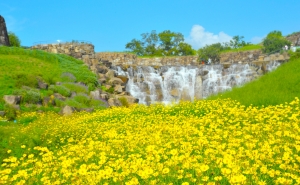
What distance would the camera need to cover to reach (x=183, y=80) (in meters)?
32.3

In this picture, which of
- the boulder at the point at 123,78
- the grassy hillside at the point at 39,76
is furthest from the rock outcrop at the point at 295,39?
the grassy hillside at the point at 39,76

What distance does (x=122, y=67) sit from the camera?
3344cm

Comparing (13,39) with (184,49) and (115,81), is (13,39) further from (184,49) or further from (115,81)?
(184,49)

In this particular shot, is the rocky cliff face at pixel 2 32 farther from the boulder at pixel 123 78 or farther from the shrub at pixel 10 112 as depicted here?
the shrub at pixel 10 112

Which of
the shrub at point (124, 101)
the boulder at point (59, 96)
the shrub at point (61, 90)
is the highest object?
the shrub at point (61, 90)

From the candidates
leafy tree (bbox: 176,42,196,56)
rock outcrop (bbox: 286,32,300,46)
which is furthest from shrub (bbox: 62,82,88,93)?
leafy tree (bbox: 176,42,196,56)

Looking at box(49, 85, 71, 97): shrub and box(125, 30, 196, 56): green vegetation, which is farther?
box(125, 30, 196, 56): green vegetation

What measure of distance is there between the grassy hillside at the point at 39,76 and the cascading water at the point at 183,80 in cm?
492

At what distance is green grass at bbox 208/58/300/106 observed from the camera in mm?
15086

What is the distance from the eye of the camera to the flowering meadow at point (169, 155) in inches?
195

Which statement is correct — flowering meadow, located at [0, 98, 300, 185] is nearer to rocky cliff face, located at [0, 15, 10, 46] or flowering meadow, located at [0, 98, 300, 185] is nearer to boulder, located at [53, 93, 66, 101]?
boulder, located at [53, 93, 66, 101]

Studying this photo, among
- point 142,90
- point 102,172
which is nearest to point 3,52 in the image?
point 142,90

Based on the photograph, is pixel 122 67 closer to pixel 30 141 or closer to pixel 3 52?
pixel 3 52

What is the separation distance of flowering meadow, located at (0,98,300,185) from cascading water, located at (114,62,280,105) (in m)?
14.6
